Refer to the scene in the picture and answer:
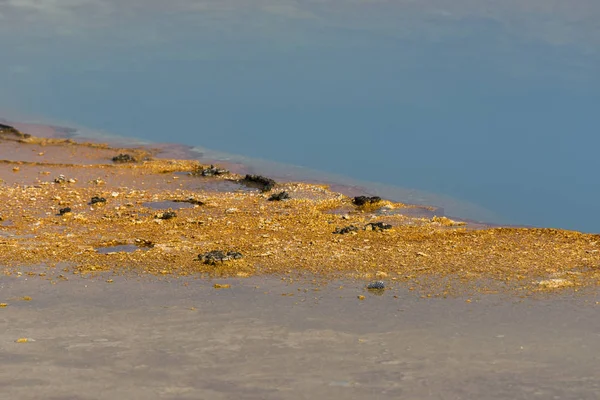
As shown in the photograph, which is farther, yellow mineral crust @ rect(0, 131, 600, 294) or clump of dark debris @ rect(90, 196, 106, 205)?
clump of dark debris @ rect(90, 196, 106, 205)

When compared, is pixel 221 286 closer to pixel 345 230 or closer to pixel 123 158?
pixel 345 230

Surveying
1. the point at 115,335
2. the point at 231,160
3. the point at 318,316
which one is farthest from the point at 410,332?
the point at 231,160

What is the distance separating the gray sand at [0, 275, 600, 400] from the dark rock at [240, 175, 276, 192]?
1166 centimetres

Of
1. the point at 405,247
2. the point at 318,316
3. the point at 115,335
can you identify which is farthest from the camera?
the point at 405,247

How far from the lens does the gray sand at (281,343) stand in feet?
32.4

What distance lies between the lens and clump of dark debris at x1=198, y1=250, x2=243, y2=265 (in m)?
15.7

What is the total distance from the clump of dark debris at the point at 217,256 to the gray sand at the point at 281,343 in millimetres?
1045

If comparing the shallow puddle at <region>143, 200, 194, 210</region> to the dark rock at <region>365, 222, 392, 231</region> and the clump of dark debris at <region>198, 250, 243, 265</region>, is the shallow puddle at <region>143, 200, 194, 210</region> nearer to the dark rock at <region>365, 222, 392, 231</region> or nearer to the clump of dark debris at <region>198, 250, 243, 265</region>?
the dark rock at <region>365, 222, 392, 231</region>

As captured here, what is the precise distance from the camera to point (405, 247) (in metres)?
17.3

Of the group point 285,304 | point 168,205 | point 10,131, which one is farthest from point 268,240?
point 10,131

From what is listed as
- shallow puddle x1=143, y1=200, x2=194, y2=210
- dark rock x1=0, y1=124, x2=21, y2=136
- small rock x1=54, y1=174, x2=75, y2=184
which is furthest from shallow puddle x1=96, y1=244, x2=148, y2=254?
dark rock x1=0, y1=124, x2=21, y2=136

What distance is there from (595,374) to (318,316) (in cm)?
439

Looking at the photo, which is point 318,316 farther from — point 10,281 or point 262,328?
point 10,281

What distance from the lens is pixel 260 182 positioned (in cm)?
2727
